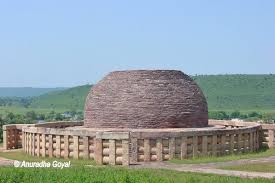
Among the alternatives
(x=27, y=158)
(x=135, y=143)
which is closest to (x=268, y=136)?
(x=135, y=143)

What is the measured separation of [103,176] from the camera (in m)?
21.1

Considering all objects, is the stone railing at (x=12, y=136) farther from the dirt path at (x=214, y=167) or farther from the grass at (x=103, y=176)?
the grass at (x=103, y=176)

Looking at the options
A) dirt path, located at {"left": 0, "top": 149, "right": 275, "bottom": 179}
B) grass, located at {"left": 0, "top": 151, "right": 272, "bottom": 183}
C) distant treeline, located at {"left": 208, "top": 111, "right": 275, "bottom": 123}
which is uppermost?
grass, located at {"left": 0, "top": 151, "right": 272, "bottom": 183}

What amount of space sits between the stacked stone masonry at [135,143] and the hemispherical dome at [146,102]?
75.0 inches

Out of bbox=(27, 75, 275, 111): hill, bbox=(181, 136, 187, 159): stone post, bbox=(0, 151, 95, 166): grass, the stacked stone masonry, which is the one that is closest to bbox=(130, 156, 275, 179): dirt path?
the stacked stone masonry

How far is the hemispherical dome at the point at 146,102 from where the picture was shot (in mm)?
33031

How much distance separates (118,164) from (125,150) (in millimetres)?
Answer: 964

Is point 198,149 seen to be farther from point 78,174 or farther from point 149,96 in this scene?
point 78,174

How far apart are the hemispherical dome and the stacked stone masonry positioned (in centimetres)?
191

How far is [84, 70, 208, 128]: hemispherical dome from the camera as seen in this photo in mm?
33031

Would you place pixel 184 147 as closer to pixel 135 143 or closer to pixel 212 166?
pixel 135 143

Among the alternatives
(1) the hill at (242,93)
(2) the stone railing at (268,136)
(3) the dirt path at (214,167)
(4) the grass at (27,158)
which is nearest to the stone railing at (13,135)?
(4) the grass at (27,158)

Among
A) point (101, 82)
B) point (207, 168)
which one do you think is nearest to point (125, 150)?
point (207, 168)

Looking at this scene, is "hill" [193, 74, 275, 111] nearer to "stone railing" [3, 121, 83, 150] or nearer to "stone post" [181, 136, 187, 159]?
"stone railing" [3, 121, 83, 150]
